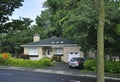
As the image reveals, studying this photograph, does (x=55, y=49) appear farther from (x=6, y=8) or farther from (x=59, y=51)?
(x=6, y=8)

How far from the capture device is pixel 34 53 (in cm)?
5412

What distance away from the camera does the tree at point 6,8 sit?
520 inches

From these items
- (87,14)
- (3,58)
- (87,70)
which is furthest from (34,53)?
(87,14)

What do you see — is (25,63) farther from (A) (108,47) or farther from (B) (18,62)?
(A) (108,47)

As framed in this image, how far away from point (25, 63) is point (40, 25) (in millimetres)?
38832

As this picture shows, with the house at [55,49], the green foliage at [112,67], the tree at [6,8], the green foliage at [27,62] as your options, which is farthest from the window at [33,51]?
the tree at [6,8]

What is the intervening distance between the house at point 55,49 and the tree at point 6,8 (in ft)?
117

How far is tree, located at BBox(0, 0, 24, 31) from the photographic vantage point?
1320cm

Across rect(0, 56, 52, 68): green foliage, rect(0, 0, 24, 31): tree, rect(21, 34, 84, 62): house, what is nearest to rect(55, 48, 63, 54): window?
rect(21, 34, 84, 62): house

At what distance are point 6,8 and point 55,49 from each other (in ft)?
128

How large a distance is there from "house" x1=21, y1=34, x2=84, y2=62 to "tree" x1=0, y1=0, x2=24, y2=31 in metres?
35.8

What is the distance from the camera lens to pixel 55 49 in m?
52.4

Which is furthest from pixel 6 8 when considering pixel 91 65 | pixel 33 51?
pixel 33 51

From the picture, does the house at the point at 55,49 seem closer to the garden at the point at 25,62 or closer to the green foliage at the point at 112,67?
the garden at the point at 25,62
